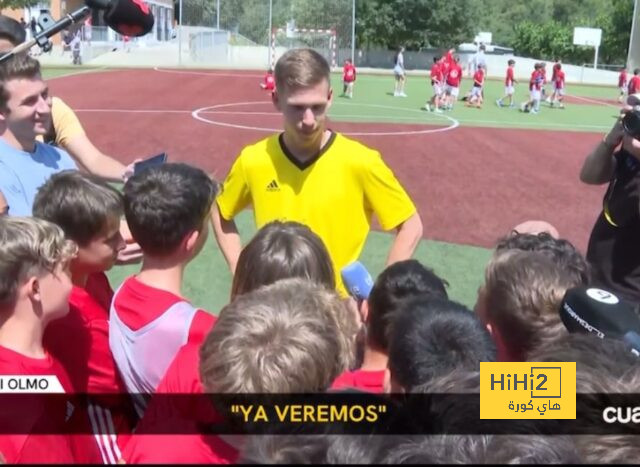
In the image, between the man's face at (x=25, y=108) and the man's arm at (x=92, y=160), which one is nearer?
the man's face at (x=25, y=108)

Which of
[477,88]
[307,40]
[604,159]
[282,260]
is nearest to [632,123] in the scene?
[604,159]

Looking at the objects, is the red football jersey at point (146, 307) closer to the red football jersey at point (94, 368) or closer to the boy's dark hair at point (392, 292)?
the red football jersey at point (94, 368)

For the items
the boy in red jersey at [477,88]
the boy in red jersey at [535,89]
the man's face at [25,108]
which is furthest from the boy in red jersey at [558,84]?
the man's face at [25,108]

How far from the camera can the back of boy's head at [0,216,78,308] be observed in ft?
8.09

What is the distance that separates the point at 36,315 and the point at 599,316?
179 centimetres

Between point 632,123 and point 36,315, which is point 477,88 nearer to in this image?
point 632,123

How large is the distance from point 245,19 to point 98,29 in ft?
31.8

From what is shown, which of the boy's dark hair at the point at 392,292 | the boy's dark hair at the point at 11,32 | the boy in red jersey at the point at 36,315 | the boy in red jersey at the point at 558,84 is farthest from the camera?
the boy in red jersey at the point at 558,84

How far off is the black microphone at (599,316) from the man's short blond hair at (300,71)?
6.30 feet

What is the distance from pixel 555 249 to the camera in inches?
121

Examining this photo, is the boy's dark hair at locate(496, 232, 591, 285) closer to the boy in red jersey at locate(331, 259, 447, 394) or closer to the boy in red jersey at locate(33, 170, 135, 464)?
the boy in red jersey at locate(331, 259, 447, 394)

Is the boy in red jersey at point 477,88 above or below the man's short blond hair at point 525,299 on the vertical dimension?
below

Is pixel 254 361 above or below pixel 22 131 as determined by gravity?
below

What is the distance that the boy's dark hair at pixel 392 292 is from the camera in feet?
8.62
